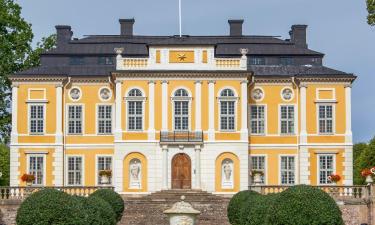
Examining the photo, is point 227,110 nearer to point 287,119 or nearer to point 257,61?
point 287,119

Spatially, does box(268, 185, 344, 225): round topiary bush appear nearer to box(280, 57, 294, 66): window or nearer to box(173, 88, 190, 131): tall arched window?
box(173, 88, 190, 131): tall arched window

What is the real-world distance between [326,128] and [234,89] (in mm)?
4976

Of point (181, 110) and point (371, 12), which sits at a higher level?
Answer: point (371, 12)

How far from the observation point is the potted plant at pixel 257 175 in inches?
1796

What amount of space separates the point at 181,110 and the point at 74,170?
6.07 metres

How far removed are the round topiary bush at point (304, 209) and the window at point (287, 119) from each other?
2116 centimetres

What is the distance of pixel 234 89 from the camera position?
47.2 meters

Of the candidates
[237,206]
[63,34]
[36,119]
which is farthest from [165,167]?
[63,34]

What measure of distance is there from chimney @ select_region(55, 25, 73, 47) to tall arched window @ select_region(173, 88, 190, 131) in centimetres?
766

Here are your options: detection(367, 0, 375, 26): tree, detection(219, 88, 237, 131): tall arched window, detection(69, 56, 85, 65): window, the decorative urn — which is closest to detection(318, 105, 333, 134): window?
detection(219, 88, 237, 131): tall arched window

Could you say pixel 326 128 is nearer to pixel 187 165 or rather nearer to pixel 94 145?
pixel 187 165

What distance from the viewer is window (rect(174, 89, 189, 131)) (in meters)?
47.1

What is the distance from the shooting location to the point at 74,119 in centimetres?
4888

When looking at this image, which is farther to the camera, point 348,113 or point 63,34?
point 63,34
